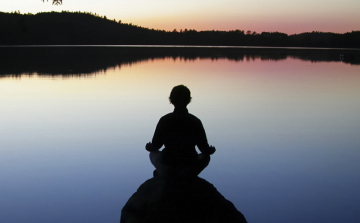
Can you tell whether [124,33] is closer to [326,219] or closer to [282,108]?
[282,108]

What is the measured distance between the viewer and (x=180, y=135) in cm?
406

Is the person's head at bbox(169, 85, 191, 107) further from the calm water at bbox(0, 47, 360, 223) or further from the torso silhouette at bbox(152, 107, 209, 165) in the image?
the calm water at bbox(0, 47, 360, 223)

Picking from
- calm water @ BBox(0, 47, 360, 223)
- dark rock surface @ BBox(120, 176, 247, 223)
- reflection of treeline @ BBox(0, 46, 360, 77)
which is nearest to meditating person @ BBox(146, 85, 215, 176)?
dark rock surface @ BBox(120, 176, 247, 223)

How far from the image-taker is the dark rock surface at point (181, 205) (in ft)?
12.8

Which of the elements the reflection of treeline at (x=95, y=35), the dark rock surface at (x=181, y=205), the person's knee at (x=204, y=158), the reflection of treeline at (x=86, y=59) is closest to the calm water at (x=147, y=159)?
the dark rock surface at (x=181, y=205)

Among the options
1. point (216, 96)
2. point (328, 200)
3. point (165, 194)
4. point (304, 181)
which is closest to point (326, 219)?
point (328, 200)

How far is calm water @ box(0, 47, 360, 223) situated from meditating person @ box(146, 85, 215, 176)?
2248 millimetres

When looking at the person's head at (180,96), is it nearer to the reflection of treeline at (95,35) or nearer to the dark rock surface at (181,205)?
the dark rock surface at (181,205)

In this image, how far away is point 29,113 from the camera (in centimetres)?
1464

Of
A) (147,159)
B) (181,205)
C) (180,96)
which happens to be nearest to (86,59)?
(147,159)

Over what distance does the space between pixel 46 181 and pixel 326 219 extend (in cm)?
473

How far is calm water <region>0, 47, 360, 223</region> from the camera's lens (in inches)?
255

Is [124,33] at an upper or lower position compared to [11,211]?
upper

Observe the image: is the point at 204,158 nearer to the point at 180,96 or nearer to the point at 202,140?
the point at 202,140
